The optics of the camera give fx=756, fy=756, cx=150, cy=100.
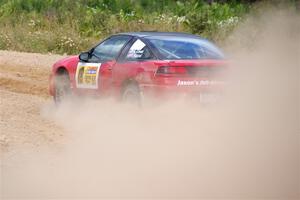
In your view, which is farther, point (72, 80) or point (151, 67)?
point (72, 80)

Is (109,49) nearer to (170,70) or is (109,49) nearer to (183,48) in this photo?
(183,48)

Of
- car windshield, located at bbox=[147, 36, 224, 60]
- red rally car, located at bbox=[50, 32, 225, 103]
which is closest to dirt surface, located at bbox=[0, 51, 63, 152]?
red rally car, located at bbox=[50, 32, 225, 103]

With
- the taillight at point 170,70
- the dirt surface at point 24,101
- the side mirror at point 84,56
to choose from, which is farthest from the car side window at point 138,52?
the dirt surface at point 24,101

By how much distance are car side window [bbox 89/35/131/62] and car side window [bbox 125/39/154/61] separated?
0.30 metres

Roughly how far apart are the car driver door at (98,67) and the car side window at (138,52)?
0.89 ft

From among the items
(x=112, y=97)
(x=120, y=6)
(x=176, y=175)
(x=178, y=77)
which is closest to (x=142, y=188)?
(x=176, y=175)

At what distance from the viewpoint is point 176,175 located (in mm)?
7426

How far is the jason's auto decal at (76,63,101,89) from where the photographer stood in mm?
11062

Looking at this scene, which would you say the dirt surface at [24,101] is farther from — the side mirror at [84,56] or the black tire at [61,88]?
the side mirror at [84,56]

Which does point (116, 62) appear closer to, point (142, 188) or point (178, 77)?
point (178, 77)

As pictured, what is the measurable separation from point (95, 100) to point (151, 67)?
1.61 metres

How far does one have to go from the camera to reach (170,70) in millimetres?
9609

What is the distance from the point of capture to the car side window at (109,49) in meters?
10.9

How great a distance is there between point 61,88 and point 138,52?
7.43 feet
